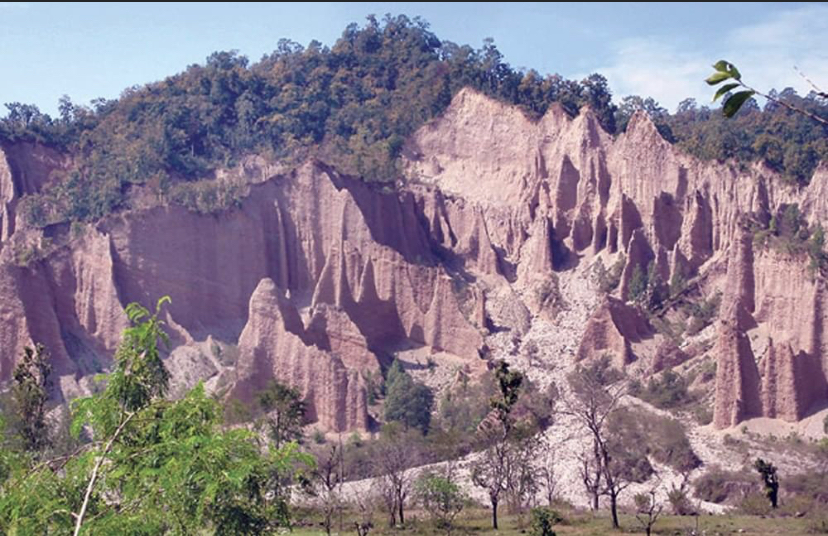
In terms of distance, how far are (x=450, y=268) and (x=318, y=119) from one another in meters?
18.1

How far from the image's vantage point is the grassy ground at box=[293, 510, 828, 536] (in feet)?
105

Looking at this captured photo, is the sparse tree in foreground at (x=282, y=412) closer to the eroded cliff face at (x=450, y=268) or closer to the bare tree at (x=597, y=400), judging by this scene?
the eroded cliff face at (x=450, y=268)

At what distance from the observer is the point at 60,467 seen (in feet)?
46.9

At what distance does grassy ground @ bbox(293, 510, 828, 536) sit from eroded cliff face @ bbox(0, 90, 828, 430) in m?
9.04

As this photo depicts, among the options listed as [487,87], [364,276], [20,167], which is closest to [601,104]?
[487,87]

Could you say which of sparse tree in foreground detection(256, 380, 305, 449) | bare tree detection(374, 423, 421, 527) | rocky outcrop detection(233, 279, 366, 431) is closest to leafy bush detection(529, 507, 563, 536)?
bare tree detection(374, 423, 421, 527)

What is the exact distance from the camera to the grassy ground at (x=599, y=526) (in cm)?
3209

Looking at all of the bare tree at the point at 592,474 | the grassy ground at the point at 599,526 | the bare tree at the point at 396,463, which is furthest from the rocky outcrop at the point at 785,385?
the bare tree at the point at 396,463

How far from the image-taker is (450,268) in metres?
60.4

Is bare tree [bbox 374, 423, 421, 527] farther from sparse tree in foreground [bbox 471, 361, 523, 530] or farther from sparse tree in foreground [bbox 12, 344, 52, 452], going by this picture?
sparse tree in foreground [bbox 12, 344, 52, 452]

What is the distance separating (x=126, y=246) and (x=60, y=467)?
39.9 meters

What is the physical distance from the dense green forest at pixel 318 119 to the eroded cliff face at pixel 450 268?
7.66ft

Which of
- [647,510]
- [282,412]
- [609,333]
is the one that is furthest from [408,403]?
[647,510]

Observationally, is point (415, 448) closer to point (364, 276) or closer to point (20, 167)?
point (364, 276)
